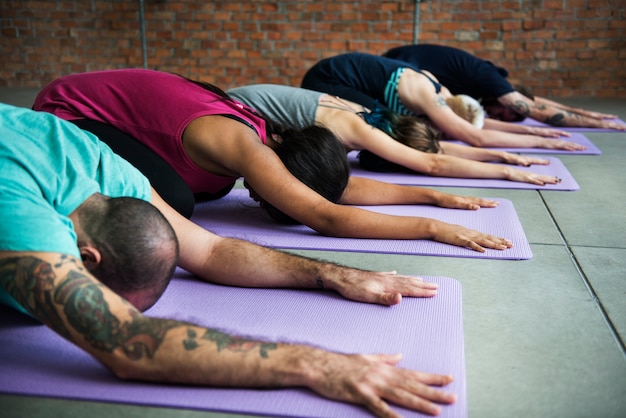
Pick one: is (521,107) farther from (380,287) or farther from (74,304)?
(74,304)

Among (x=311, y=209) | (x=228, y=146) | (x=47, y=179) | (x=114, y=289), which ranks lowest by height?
(x=311, y=209)

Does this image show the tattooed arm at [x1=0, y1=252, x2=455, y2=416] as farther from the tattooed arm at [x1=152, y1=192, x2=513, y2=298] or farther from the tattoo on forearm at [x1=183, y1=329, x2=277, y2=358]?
the tattooed arm at [x1=152, y1=192, x2=513, y2=298]

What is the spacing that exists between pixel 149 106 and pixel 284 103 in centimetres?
96

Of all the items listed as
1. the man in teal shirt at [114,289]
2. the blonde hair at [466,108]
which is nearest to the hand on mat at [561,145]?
the blonde hair at [466,108]

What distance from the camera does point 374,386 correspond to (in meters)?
1.32

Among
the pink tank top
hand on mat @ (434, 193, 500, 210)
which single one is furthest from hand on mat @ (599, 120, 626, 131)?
the pink tank top

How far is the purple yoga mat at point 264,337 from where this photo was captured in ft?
4.48

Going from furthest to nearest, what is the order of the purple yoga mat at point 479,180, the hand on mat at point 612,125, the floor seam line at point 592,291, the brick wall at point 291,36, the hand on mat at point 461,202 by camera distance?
1. the brick wall at point 291,36
2. the hand on mat at point 612,125
3. the purple yoga mat at point 479,180
4. the hand on mat at point 461,202
5. the floor seam line at point 592,291

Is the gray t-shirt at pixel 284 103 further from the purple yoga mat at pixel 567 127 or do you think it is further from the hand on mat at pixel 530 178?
the purple yoga mat at pixel 567 127

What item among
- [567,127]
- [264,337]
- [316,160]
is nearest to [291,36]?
[567,127]

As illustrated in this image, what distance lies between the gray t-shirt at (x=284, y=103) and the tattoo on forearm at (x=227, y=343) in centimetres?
194

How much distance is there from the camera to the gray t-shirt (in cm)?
319

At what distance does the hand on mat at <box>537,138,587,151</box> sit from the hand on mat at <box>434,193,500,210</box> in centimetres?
164

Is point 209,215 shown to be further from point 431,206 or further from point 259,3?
point 259,3
